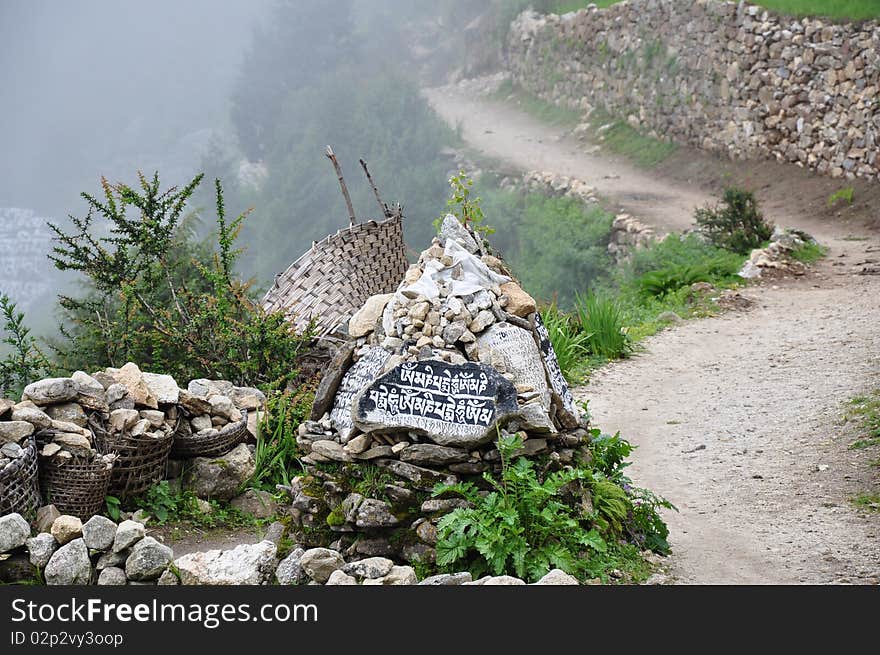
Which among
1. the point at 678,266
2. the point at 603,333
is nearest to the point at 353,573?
the point at 603,333

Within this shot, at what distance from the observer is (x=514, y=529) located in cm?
369

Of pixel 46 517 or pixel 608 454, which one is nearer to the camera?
pixel 46 517

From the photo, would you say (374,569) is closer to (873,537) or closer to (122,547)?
(122,547)

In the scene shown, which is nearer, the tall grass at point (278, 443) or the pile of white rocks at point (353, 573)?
the pile of white rocks at point (353, 573)

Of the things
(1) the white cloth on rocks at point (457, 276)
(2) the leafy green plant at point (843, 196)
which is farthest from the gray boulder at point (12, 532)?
(2) the leafy green plant at point (843, 196)

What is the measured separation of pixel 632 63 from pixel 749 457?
15.0m

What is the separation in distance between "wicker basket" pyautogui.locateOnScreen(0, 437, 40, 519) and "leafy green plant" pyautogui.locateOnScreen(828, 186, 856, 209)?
11.3 m

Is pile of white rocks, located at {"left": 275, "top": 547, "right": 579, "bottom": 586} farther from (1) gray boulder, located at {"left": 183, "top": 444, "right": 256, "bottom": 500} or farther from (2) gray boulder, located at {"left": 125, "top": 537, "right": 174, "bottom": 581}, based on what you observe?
(1) gray boulder, located at {"left": 183, "top": 444, "right": 256, "bottom": 500}

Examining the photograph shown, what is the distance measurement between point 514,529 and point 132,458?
2206 mm

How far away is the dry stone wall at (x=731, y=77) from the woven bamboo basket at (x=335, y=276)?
8.49 meters

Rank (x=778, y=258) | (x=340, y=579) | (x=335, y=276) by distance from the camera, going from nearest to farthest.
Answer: (x=340, y=579)
(x=335, y=276)
(x=778, y=258)

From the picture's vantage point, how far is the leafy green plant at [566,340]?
7.90m

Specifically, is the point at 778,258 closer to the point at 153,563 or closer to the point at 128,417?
the point at 128,417

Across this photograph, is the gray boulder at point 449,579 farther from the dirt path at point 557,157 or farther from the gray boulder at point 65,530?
the dirt path at point 557,157
